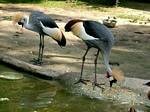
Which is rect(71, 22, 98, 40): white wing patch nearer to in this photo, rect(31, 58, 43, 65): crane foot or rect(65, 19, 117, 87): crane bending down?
rect(65, 19, 117, 87): crane bending down

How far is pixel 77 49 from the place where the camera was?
34.6 feet

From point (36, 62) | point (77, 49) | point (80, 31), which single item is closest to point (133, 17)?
point (77, 49)

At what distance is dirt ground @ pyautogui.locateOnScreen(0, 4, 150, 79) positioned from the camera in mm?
8727

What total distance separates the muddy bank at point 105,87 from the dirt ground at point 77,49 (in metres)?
0.39

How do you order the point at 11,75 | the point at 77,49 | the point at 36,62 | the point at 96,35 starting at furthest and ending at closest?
the point at 77,49 → the point at 36,62 → the point at 11,75 → the point at 96,35

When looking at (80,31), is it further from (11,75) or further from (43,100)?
(11,75)

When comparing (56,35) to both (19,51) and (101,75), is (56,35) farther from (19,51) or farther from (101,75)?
(19,51)

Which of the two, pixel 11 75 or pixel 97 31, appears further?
pixel 11 75

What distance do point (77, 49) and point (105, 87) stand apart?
11.4ft

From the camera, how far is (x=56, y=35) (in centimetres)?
811

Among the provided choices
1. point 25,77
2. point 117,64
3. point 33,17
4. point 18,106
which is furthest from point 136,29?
point 18,106

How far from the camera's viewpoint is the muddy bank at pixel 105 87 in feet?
22.4

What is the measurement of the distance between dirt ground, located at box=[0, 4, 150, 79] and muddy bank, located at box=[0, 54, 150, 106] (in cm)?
39

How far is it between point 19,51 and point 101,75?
2.47 metres
